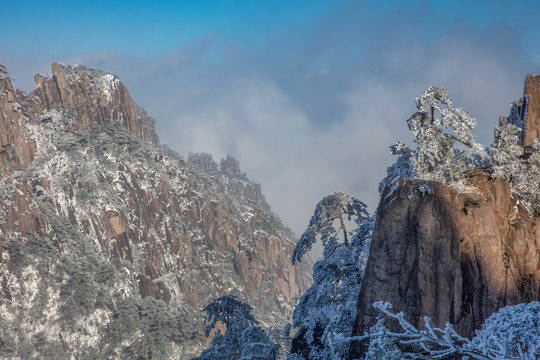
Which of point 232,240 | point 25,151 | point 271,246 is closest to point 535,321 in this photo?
point 25,151

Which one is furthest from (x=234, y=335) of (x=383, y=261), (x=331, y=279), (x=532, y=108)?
(x=532, y=108)

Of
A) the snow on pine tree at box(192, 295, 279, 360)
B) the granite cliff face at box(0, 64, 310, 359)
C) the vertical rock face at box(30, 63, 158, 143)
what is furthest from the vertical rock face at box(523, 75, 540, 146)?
the vertical rock face at box(30, 63, 158, 143)

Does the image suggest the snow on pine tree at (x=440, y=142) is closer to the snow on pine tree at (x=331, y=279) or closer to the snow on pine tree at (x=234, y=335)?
the snow on pine tree at (x=331, y=279)

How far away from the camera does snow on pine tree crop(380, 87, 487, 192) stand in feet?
42.8

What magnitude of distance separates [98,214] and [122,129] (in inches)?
1188

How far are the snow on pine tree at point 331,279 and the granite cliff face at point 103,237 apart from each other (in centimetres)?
5731

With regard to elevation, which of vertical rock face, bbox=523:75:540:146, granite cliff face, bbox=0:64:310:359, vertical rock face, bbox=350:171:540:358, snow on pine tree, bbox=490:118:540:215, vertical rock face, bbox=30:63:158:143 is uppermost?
vertical rock face, bbox=30:63:158:143

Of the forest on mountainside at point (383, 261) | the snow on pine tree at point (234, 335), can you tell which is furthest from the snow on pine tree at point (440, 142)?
the snow on pine tree at point (234, 335)

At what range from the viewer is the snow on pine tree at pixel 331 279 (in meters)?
15.0

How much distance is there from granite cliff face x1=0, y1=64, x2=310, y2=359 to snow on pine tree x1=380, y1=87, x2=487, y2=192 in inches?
2547

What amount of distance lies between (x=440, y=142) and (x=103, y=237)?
3571 inches

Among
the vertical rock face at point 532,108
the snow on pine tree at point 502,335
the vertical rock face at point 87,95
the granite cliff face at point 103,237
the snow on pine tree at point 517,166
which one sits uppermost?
the vertical rock face at point 87,95

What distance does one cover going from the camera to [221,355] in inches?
848

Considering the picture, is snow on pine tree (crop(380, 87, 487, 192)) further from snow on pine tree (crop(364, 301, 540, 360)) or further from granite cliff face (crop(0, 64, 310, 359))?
granite cliff face (crop(0, 64, 310, 359))
